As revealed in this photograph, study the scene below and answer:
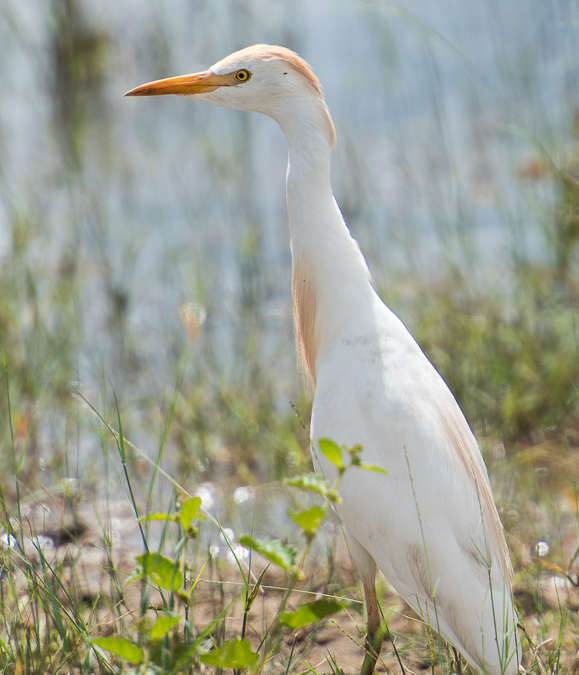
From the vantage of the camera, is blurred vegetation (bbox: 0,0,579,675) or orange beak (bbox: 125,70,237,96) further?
blurred vegetation (bbox: 0,0,579,675)

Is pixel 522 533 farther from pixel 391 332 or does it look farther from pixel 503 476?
pixel 391 332

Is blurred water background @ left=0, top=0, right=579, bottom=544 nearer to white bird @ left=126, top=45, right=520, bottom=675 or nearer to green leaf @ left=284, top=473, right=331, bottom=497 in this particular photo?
white bird @ left=126, top=45, right=520, bottom=675

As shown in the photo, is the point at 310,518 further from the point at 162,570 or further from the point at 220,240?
the point at 220,240

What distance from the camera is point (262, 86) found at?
2035mm

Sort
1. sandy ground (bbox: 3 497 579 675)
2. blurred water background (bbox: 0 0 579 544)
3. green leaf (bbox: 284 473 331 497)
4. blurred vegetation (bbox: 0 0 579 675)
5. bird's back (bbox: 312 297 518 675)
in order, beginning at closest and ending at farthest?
green leaf (bbox: 284 473 331 497), bird's back (bbox: 312 297 518 675), sandy ground (bbox: 3 497 579 675), blurred vegetation (bbox: 0 0 579 675), blurred water background (bbox: 0 0 579 544)

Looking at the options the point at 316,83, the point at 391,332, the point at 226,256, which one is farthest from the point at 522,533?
the point at 226,256

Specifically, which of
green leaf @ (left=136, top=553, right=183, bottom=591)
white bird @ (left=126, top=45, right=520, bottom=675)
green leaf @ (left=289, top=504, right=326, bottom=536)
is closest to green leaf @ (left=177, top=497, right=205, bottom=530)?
green leaf @ (left=136, top=553, right=183, bottom=591)

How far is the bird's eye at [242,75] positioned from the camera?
6.72ft

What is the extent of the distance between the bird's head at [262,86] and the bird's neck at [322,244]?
6 centimetres

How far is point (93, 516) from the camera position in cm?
275

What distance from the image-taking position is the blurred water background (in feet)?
10.1

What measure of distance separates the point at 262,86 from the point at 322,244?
0.41 metres

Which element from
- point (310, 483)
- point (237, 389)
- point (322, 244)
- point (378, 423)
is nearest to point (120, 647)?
point (310, 483)

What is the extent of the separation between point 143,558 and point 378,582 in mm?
1344
